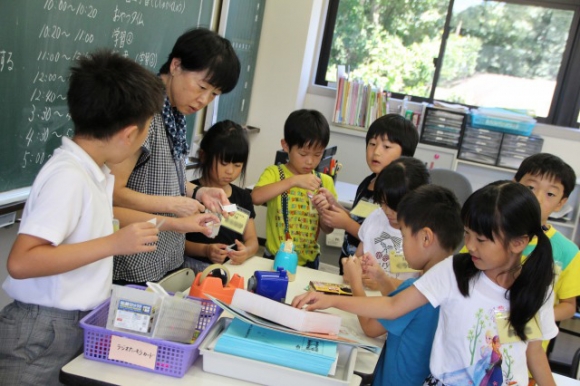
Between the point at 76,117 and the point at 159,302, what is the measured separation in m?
0.48

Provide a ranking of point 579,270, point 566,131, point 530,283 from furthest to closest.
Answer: point 566,131 < point 579,270 < point 530,283

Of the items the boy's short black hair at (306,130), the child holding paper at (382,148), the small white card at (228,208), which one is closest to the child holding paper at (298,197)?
the boy's short black hair at (306,130)

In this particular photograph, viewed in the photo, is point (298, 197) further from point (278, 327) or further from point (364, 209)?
point (278, 327)

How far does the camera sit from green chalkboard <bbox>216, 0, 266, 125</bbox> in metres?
4.05

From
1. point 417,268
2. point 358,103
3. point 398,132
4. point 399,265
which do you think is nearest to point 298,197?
point 398,132

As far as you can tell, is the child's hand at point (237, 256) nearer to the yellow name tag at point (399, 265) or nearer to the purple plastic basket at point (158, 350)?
the yellow name tag at point (399, 265)

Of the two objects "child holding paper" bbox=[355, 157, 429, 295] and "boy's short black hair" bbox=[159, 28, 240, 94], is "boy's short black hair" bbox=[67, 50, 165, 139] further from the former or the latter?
"child holding paper" bbox=[355, 157, 429, 295]

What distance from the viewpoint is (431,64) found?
547cm

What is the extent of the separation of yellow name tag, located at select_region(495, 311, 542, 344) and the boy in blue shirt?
0.20m

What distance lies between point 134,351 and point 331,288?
79 centimetres

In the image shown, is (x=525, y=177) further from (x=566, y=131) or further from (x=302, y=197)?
(x=566, y=131)

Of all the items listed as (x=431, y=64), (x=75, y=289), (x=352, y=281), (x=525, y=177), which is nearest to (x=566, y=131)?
(x=431, y=64)

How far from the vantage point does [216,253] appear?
226 centimetres

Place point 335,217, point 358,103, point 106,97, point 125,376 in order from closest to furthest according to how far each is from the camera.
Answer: point 125,376 → point 106,97 → point 335,217 → point 358,103
